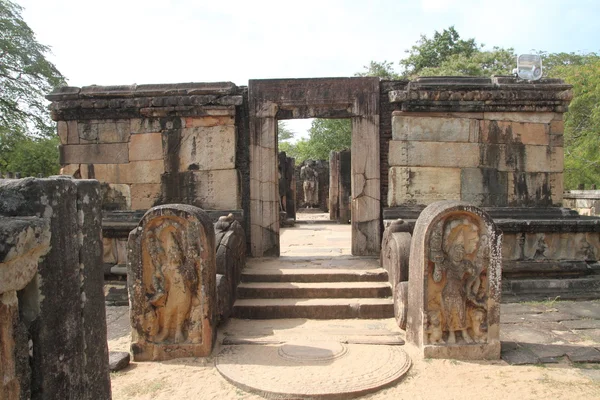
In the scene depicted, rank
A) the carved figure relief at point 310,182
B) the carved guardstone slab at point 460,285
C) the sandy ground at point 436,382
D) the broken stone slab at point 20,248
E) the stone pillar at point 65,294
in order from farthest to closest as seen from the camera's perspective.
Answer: the carved figure relief at point 310,182, the carved guardstone slab at point 460,285, the sandy ground at point 436,382, the stone pillar at point 65,294, the broken stone slab at point 20,248

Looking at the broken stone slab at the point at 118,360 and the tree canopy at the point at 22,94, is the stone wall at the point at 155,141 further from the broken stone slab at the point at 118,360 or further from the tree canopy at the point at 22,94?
the tree canopy at the point at 22,94

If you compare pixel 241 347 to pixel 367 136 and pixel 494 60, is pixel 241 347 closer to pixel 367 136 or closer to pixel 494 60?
pixel 367 136

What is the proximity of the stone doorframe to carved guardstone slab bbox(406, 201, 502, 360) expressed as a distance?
289 centimetres

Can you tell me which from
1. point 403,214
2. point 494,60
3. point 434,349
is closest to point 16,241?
point 434,349

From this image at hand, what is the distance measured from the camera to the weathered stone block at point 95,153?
24.2ft

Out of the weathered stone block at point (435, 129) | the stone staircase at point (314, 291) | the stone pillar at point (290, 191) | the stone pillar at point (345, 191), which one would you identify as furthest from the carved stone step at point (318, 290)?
the stone pillar at point (290, 191)

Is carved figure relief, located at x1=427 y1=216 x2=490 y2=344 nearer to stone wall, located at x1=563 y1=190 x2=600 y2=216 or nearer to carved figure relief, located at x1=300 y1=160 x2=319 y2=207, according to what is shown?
stone wall, located at x1=563 y1=190 x2=600 y2=216

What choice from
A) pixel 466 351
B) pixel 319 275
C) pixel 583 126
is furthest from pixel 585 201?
pixel 466 351

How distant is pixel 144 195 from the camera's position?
24.2 feet

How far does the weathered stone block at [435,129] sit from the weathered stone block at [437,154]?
80 millimetres

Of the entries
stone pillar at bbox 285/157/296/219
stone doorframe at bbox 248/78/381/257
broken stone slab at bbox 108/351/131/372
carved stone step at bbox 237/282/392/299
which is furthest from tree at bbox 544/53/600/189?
broken stone slab at bbox 108/351/131/372

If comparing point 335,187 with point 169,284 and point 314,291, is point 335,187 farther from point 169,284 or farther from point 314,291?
point 169,284

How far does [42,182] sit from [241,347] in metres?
3.28

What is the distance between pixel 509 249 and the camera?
6.61m
